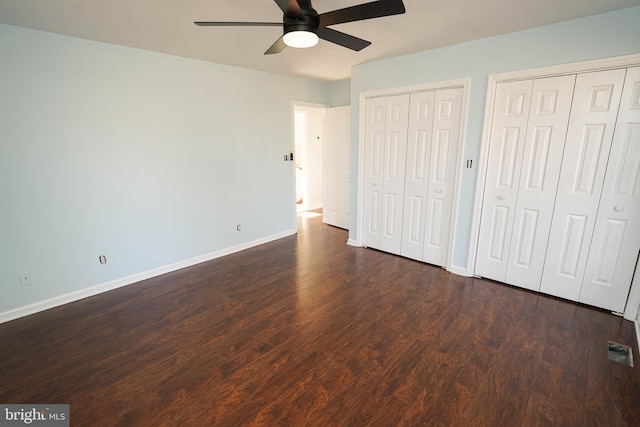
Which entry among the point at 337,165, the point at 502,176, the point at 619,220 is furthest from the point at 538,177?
the point at 337,165

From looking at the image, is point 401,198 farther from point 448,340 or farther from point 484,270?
point 448,340

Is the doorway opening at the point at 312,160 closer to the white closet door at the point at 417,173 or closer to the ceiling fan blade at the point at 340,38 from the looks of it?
the white closet door at the point at 417,173

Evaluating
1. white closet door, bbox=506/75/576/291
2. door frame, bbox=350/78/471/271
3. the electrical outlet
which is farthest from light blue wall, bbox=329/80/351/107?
the electrical outlet

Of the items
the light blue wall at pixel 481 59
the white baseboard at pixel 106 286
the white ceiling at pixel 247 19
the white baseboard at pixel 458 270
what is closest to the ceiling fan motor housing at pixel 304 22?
the white ceiling at pixel 247 19

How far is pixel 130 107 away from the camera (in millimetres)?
3025

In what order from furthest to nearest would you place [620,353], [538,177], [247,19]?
[538,177], [247,19], [620,353]

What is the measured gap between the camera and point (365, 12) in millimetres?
1644

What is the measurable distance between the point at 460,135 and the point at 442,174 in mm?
482

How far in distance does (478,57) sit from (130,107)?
11.9ft

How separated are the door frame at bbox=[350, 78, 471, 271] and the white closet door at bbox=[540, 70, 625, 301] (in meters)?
0.88

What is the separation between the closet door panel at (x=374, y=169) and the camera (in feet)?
12.5

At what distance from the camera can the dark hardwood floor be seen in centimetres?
170

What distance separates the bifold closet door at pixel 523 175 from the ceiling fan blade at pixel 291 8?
2.26m

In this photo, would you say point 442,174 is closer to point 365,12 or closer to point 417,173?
point 417,173
